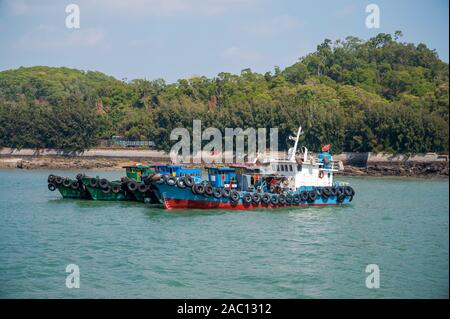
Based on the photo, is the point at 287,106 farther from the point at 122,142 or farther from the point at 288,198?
the point at 288,198

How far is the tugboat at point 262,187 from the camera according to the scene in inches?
1113

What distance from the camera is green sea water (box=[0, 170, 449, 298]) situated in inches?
632

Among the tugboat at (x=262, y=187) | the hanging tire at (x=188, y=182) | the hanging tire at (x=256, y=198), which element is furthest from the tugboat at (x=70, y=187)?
the hanging tire at (x=256, y=198)

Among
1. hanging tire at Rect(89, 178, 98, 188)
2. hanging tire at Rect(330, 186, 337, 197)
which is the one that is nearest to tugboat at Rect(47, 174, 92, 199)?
hanging tire at Rect(89, 178, 98, 188)

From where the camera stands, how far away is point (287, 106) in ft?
220

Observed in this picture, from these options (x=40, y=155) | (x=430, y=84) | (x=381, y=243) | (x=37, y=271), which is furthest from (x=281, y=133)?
(x=37, y=271)

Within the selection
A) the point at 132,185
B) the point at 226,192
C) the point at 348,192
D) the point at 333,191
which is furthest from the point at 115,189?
the point at 348,192

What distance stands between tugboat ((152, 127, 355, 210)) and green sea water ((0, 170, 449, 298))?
2.39ft

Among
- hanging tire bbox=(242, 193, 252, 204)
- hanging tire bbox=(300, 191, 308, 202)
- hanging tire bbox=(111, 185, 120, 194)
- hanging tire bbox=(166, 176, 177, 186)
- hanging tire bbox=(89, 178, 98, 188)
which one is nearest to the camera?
hanging tire bbox=(166, 176, 177, 186)

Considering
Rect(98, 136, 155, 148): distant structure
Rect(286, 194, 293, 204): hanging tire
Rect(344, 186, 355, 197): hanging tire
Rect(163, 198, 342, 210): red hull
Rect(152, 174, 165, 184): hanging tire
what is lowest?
Rect(163, 198, 342, 210): red hull

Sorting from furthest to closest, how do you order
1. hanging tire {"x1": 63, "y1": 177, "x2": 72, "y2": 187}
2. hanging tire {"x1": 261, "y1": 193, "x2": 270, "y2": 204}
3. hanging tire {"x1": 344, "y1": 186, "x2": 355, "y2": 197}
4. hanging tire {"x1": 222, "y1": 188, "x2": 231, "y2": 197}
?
hanging tire {"x1": 63, "y1": 177, "x2": 72, "y2": 187} → hanging tire {"x1": 344, "y1": 186, "x2": 355, "y2": 197} → hanging tire {"x1": 261, "y1": 193, "x2": 270, "y2": 204} → hanging tire {"x1": 222, "y1": 188, "x2": 231, "y2": 197}

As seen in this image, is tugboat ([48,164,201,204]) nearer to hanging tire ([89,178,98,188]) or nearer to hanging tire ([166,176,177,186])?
hanging tire ([89,178,98,188])

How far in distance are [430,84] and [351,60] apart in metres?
22.7
